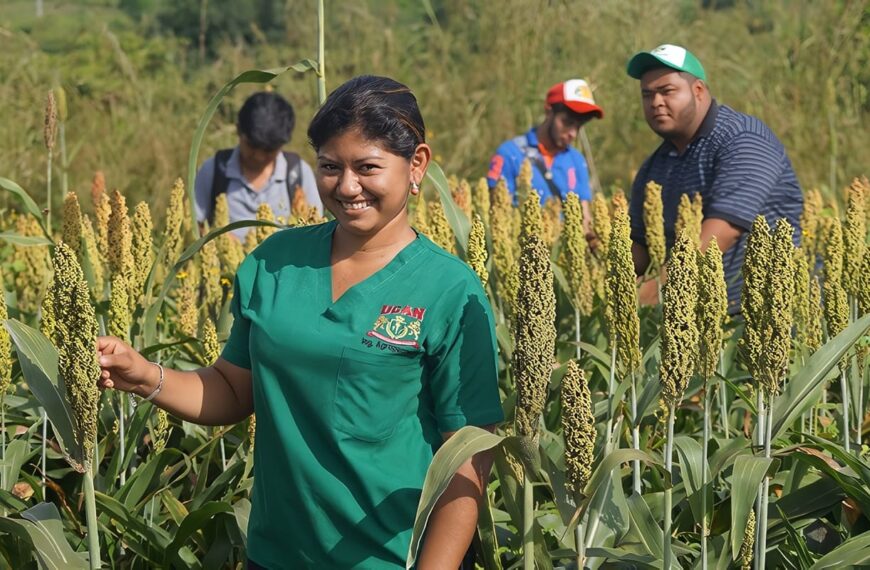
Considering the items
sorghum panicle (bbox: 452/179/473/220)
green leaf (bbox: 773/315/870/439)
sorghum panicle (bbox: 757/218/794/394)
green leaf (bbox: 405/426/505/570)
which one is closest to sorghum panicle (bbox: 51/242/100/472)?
green leaf (bbox: 405/426/505/570)

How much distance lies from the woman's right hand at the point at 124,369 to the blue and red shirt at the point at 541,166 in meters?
4.33

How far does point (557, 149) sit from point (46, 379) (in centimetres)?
474

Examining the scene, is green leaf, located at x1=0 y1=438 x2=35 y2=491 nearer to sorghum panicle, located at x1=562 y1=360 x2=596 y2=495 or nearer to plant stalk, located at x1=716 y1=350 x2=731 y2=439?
sorghum panicle, located at x1=562 y1=360 x2=596 y2=495

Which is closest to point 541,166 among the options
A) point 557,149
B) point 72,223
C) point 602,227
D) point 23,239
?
point 557,149

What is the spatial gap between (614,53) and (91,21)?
5841 millimetres

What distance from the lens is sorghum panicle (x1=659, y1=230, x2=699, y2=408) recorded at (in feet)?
7.14

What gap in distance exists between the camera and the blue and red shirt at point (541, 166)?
21.5 ft

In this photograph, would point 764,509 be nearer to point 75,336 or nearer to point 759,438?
point 759,438

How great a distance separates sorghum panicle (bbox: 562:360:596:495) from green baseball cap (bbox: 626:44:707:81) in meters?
2.70

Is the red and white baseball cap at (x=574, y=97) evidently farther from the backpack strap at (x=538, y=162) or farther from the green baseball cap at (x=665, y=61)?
the green baseball cap at (x=665, y=61)

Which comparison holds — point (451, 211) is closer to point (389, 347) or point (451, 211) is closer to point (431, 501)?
point (389, 347)

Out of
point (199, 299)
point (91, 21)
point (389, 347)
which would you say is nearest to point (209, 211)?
point (199, 299)

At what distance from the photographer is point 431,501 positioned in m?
1.91

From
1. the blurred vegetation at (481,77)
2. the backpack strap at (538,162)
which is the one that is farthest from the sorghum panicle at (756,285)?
the blurred vegetation at (481,77)
